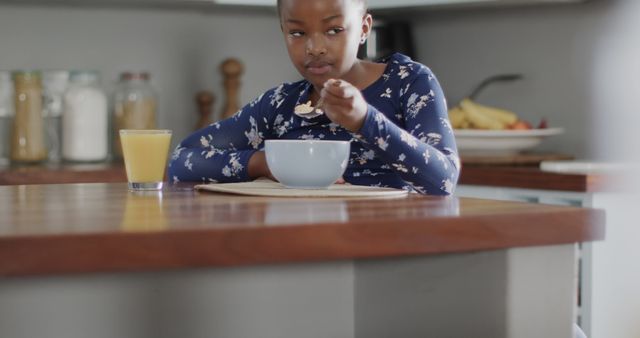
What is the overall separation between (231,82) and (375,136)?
1951mm

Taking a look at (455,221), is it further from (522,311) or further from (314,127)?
(314,127)

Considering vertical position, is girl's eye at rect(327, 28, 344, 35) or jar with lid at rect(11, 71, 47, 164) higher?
girl's eye at rect(327, 28, 344, 35)

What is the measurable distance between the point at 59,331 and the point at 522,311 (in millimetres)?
515

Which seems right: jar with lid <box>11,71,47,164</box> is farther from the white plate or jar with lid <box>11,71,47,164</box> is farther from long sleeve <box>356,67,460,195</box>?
long sleeve <box>356,67,460,195</box>

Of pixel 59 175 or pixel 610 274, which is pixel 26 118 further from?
pixel 610 274

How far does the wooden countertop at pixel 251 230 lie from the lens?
0.87 m

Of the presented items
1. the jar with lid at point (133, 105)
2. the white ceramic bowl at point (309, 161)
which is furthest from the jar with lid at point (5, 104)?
the white ceramic bowl at point (309, 161)

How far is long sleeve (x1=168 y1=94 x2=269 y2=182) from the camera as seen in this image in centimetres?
173

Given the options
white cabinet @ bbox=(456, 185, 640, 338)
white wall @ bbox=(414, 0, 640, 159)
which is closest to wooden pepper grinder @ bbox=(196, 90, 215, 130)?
white wall @ bbox=(414, 0, 640, 159)

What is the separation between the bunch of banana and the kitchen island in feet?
5.76

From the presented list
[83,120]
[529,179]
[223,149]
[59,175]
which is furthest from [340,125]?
[83,120]

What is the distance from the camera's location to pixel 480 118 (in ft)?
9.84

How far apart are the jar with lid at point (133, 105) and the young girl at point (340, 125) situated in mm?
1261

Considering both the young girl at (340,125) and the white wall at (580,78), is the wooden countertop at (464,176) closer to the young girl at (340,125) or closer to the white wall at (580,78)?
the white wall at (580,78)
